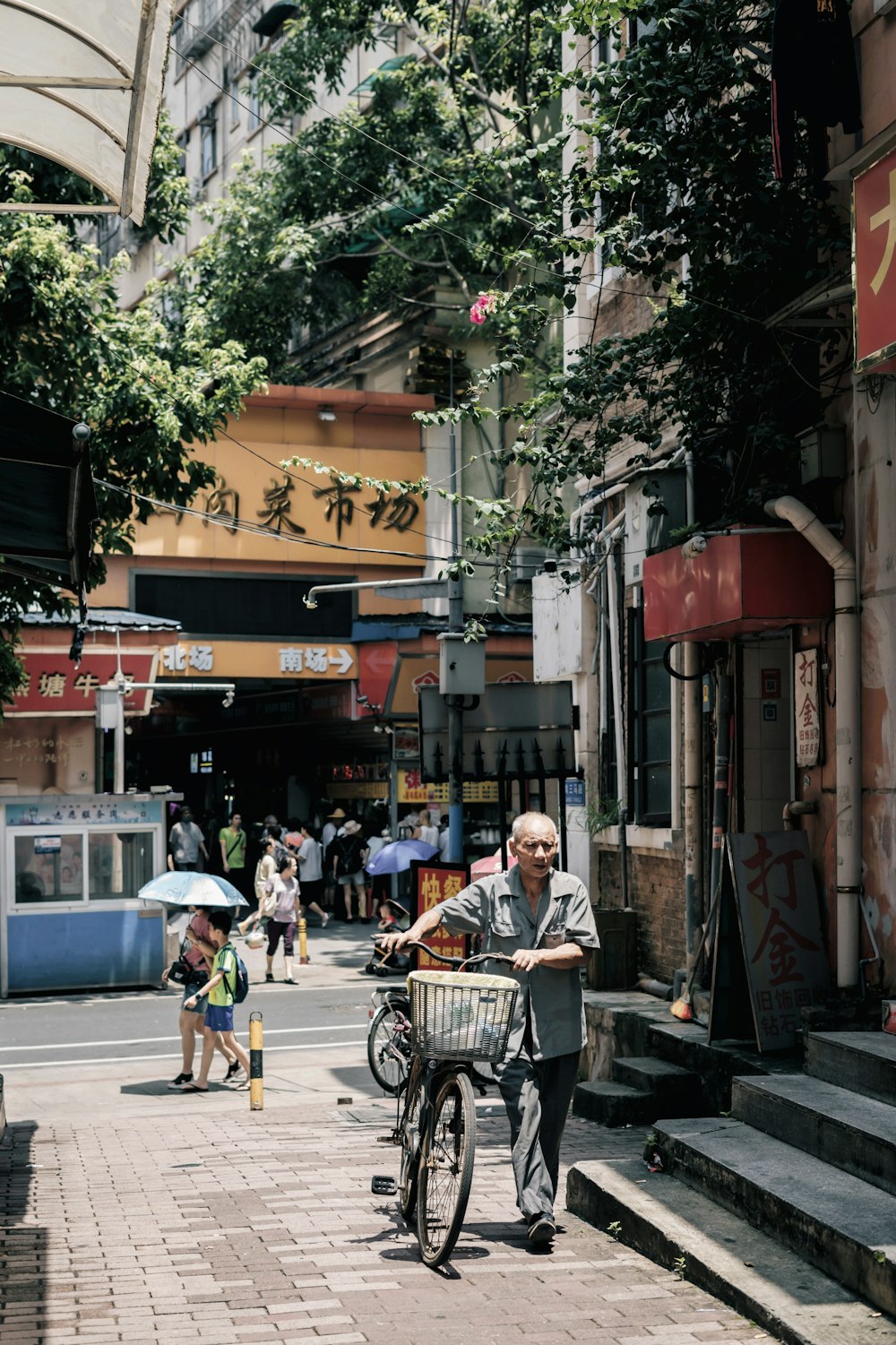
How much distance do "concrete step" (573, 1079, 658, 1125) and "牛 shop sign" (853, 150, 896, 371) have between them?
15.9 ft

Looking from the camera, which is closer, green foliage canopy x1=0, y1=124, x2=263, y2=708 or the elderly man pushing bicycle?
the elderly man pushing bicycle

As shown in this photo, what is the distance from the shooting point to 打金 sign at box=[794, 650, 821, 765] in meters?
9.70

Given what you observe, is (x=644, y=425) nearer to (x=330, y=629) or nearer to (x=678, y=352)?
(x=678, y=352)

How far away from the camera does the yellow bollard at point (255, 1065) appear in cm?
1159

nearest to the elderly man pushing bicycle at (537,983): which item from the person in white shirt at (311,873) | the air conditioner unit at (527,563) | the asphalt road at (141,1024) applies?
the asphalt road at (141,1024)

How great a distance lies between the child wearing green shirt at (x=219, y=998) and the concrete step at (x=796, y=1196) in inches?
213

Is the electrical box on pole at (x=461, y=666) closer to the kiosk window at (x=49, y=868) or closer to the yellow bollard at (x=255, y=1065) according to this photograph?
the kiosk window at (x=49, y=868)

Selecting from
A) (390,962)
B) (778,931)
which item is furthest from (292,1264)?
(390,962)

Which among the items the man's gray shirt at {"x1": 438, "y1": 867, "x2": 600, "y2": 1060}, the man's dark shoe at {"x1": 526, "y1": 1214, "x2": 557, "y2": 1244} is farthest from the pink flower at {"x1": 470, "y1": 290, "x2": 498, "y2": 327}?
the man's dark shoe at {"x1": 526, "y1": 1214, "x2": 557, "y2": 1244}

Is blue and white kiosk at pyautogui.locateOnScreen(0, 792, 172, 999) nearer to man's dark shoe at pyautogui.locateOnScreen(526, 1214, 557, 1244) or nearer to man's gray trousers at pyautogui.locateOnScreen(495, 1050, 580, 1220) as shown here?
man's gray trousers at pyautogui.locateOnScreen(495, 1050, 580, 1220)

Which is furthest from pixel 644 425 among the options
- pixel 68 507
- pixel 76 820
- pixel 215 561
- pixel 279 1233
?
pixel 215 561

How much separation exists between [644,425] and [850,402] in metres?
1.78

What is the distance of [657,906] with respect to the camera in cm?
1295

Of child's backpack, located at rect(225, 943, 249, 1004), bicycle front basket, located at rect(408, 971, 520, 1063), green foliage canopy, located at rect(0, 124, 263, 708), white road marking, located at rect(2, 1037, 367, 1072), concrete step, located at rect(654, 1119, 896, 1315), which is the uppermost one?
green foliage canopy, located at rect(0, 124, 263, 708)
